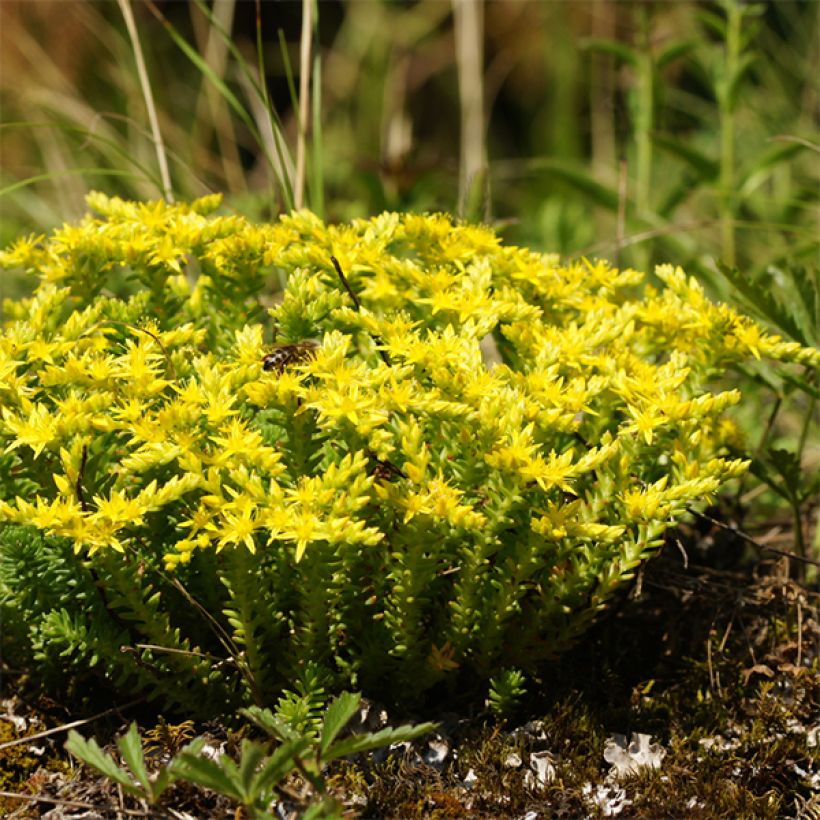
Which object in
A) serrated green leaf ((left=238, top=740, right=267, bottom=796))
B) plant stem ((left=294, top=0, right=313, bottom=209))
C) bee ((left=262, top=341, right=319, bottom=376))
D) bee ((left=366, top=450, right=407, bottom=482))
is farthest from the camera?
plant stem ((left=294, top=0, right=313, bottom=209))

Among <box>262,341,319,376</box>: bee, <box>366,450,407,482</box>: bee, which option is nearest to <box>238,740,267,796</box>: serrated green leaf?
<box>366,450,407,482</box>: bee

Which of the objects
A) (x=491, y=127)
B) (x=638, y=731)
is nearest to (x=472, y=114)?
(x=491, y=127)

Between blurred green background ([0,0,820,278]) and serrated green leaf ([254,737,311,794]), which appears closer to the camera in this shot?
serrated green leaf ([254,737,311,794])

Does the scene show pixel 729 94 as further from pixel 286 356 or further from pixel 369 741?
pixel 369 741

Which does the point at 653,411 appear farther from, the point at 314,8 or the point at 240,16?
the point at 240,16

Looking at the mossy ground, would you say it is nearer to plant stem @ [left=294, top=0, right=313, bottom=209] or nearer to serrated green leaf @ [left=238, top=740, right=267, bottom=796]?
serrated green leaf @ [left=238, top=740, right=267, bottom=796]

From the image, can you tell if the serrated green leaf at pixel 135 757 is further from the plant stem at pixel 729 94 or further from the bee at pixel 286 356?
the plant stem at pixel 729 94
